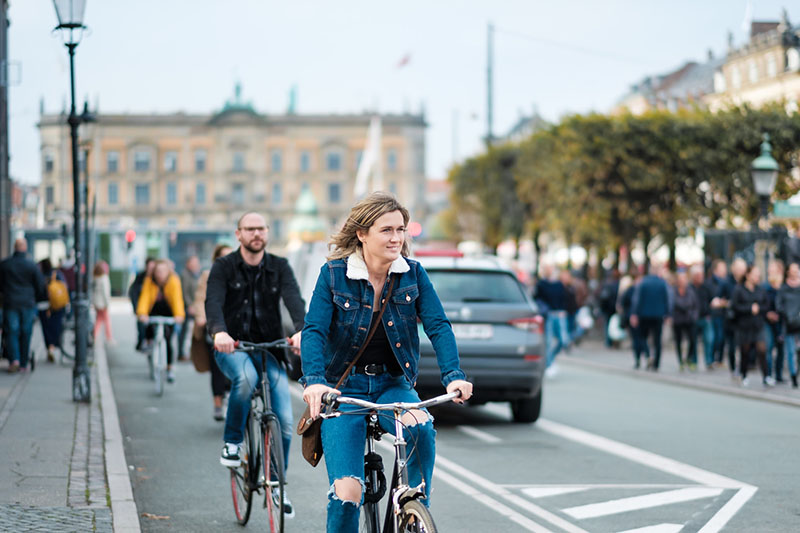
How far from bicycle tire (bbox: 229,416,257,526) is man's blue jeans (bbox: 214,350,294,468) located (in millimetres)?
67

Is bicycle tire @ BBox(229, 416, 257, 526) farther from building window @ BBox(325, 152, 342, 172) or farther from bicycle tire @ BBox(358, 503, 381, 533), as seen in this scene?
building window @ BBox(325, 152, 342, 172)

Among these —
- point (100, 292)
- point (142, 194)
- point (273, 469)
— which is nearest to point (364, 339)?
point (273, 469)

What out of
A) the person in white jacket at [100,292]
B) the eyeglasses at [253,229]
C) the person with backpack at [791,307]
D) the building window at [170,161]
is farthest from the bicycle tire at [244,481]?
the building window at [170,161]

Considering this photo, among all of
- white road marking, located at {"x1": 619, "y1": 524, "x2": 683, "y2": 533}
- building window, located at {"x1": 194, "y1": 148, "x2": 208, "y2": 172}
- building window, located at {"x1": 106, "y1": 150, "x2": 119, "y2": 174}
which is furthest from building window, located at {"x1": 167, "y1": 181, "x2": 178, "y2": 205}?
white road marking, located at {"x1": 619, "y1": 524, "x2": 683, "y2": 533}

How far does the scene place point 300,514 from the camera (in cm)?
752

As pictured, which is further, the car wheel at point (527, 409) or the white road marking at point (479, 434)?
the car wheel at point (527, 409)

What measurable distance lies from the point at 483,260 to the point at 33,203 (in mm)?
87287

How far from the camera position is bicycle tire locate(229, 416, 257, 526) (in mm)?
6824

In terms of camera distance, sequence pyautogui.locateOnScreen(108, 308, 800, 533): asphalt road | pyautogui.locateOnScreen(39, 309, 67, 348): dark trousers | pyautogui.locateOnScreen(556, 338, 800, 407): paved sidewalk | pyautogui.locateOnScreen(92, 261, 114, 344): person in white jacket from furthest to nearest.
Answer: pyautogui.locateOnScreen(92, 261, 114, 344): person in white jacket, pyautogui.locateOnScreen(39, 309, 67, 348): dark trousers, pyautogui.locateOnScreen(556, 338, 800, 407): paved sidewalk, pyautogui.locateOnScreen(108, 308, 800, 533): asphalt road

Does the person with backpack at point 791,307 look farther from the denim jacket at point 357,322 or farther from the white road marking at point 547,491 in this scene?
the denim jacket at point 357,322

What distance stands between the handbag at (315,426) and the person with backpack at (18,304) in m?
12.9

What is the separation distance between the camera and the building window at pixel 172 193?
129250 millimetres

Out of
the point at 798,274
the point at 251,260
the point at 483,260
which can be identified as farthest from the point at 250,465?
the point at 798,274

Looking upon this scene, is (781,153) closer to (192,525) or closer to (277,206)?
(192,525)
